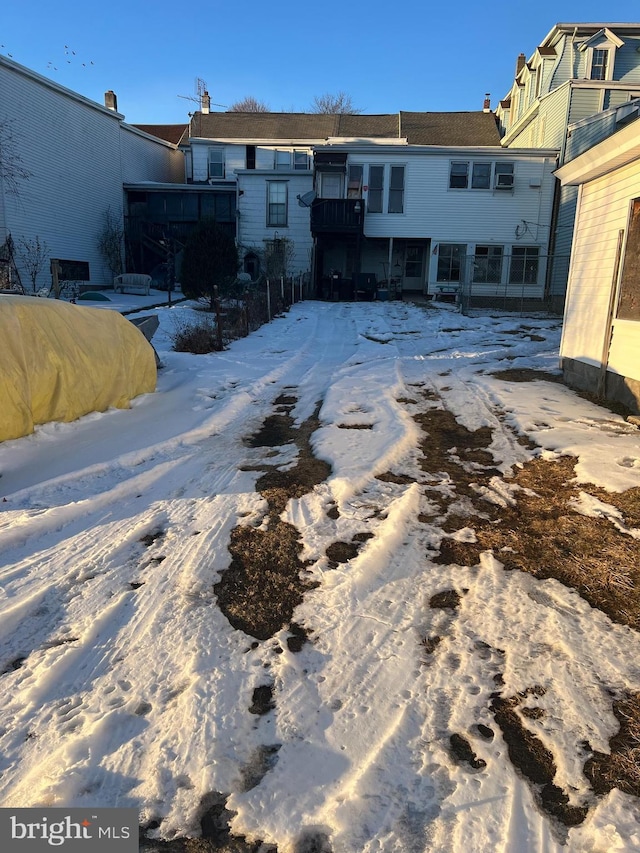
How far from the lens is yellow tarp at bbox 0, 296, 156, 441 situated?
534 cm

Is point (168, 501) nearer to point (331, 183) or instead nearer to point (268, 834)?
point (268, 834)

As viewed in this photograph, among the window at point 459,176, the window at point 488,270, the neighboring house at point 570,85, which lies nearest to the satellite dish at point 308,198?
the window at point 459,176

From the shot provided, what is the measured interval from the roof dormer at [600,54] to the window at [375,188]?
8.64 meters

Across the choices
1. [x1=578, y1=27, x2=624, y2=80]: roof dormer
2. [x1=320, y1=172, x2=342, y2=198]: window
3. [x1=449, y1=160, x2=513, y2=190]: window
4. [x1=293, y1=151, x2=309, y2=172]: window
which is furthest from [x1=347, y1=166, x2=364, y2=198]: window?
[x1=578, y1=27, x2=624, y2=80]: roof dormer

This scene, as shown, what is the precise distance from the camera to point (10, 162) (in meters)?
19.3

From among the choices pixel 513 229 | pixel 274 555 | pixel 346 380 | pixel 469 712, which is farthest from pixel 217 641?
pixel 513 229

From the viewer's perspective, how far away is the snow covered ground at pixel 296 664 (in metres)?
1.86

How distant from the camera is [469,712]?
7.32 feet

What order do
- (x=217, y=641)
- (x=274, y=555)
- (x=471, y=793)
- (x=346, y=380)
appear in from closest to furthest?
(x=471, y=793) < (x=217, y=641) < (x=274, y=555) < (x=346, y=380)

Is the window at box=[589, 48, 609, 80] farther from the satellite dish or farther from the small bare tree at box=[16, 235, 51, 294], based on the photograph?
the small bare tree at box=[16, 235, 51, 294]

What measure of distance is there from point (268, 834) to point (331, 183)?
84.5 feet

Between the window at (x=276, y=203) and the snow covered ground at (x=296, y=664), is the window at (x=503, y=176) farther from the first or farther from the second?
the snow covered ground at (x=296, y=664)

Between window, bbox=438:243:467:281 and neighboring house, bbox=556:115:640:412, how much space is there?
50.0 feet

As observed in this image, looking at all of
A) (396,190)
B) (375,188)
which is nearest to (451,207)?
(396,190)
